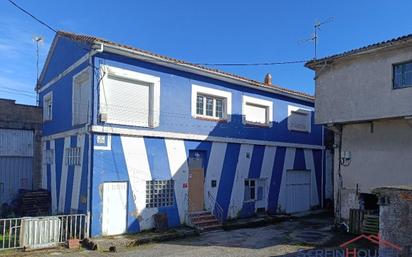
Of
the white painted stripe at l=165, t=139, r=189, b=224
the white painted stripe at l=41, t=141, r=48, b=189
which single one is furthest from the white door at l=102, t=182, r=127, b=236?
the white painted stripe at l=41, t=141, r=48, b=189

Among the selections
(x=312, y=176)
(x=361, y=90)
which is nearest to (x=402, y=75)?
(x=361, y=90)

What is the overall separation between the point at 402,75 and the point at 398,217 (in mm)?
7402

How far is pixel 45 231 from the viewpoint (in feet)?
42.0

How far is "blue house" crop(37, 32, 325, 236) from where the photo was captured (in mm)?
14234

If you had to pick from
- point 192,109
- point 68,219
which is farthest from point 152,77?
point 68,219

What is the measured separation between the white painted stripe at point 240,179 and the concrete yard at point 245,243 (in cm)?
164

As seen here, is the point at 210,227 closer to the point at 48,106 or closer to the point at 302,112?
the point at 302,112

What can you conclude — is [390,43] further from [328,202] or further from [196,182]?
[328,202]

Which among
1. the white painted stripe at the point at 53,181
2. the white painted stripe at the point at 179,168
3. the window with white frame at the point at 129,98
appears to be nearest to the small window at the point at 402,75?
the white painted stripe at the point at 179,168

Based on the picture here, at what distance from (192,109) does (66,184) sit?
19.4ft

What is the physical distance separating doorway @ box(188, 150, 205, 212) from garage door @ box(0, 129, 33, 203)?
8379mm

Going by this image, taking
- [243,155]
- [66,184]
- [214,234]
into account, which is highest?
[243,155]

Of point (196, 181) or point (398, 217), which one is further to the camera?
point (196, 181)

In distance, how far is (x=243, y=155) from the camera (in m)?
19.0
